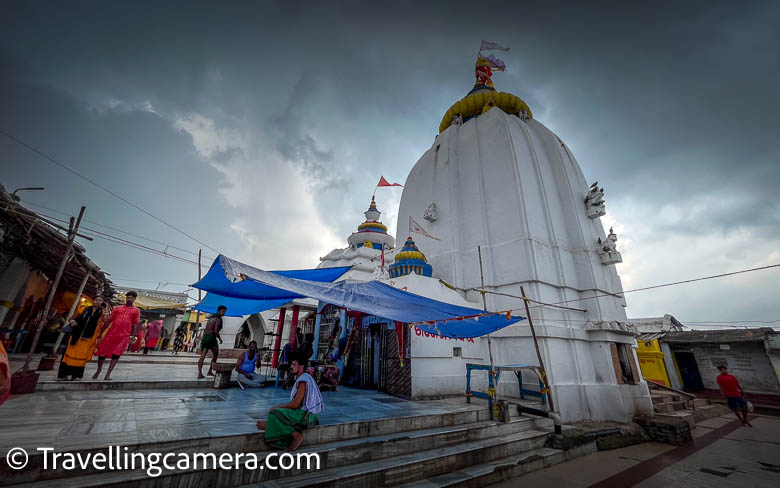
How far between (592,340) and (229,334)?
23.7 meters

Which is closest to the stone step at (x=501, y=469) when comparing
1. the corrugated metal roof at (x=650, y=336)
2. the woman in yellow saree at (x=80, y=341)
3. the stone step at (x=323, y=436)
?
the stone step at (x=323, y=436)

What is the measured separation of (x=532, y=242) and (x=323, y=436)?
845cm

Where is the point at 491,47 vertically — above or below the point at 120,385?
above

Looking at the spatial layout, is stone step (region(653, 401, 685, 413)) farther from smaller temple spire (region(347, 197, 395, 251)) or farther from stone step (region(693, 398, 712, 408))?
smaller temple spire (region(347, 197, 395, 251))

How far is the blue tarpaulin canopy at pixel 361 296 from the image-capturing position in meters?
5.38

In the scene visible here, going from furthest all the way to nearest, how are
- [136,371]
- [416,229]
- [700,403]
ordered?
1. [416,229]
2. [700,403]
3. [136,371]

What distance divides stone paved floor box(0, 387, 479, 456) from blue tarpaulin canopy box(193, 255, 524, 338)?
183cm

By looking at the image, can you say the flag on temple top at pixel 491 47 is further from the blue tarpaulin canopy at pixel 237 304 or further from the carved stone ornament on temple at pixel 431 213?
the blue tarpaulin canopy at pixel 237 304

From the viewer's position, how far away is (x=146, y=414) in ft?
13.8

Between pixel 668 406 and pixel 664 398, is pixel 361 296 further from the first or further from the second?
pixel 664 398

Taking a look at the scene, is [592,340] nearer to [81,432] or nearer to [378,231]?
[81,432]

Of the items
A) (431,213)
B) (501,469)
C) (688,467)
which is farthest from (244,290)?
(688,467)

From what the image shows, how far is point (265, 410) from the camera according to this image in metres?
5.10

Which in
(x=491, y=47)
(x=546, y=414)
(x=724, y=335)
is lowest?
(x=546, y=414)
